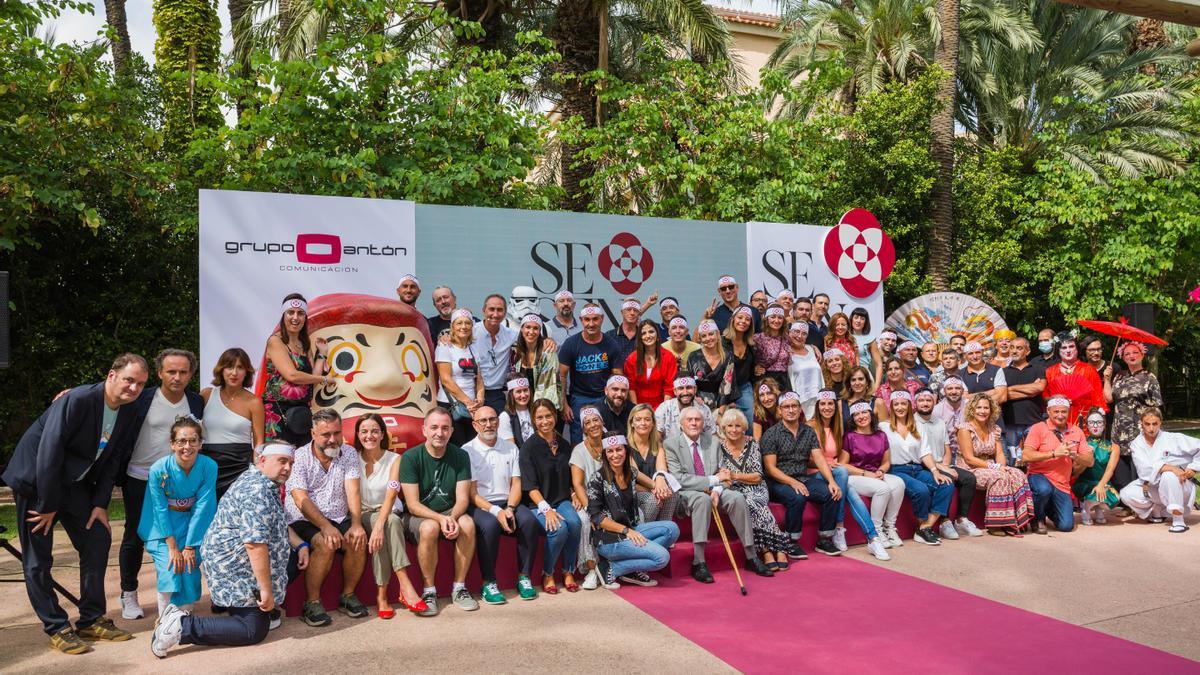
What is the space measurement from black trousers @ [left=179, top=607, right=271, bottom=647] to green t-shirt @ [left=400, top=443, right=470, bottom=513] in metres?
1.22

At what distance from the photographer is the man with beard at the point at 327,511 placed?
534cm

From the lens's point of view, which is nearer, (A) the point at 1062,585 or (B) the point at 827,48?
(A) the point at 1062,585

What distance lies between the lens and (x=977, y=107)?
2202 centimetres

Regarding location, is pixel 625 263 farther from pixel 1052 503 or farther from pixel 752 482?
pixel 1052 503

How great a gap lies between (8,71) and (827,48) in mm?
16419

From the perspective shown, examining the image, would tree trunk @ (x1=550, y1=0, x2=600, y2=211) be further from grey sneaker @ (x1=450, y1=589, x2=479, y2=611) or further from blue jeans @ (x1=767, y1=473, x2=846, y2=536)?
grey sneaker @ (x1=450, y1=589, x2=479, y2=611)

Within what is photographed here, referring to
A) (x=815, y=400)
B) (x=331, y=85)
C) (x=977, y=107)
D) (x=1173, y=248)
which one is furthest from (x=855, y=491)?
(x=977, y=107)

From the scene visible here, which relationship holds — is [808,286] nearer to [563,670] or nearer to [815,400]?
[815,400]

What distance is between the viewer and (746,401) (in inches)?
304

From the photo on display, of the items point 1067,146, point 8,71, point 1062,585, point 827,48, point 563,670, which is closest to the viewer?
point 563,670

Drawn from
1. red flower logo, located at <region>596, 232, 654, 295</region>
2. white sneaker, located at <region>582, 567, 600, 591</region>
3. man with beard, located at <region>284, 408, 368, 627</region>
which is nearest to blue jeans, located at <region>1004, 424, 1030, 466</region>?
red flower logo, located at <region>596, 232, 654, 295</region>

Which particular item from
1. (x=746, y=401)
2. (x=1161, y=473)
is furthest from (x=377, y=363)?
(x=1161, y=473)

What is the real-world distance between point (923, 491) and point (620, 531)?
2938 millimetres

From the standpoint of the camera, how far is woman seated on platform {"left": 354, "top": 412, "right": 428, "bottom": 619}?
544cm
